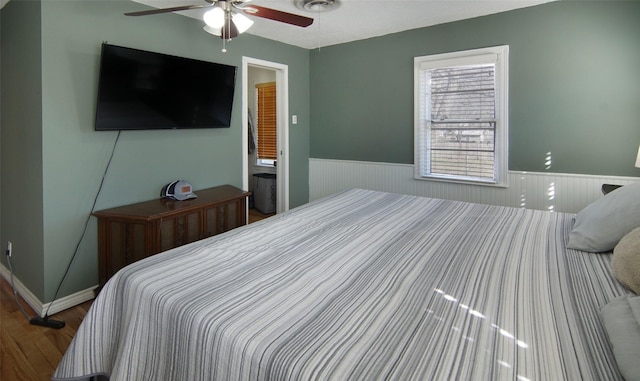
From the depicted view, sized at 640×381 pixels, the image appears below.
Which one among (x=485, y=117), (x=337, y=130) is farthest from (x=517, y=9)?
(x=337, y=130)

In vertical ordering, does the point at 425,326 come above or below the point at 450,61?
below

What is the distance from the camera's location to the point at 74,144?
264 cm

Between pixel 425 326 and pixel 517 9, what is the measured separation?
3401mm

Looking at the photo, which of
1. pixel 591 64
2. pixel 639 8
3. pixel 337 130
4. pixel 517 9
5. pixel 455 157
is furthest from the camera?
pixel 337 130

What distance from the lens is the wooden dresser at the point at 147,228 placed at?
8.73ft

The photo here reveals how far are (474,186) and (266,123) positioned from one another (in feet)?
10.8

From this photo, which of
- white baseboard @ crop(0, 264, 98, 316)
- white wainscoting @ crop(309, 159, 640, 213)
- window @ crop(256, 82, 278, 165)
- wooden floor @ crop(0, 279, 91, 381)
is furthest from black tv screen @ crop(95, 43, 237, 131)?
window @ crop(256, 82, 278, 165)

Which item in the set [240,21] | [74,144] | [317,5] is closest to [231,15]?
[240,21]

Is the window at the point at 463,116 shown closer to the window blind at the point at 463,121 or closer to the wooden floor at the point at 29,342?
the window blind at the point at 463,121

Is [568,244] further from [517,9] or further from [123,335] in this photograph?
[517,9]

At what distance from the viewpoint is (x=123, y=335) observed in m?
1.36

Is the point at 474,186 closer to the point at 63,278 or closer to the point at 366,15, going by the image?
the point at 366,15

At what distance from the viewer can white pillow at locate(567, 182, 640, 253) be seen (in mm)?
1612

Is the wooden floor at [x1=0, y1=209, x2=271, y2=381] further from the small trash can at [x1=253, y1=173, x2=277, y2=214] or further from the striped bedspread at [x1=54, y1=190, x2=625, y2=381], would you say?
the small trash can at [x1=253, y1=173, x2=277, y2=214]
